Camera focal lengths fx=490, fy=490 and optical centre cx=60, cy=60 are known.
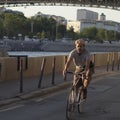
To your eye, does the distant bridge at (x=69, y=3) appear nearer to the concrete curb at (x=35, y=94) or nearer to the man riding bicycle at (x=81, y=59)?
the concrete curb at (x=35, y=94)

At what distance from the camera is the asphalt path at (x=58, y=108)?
1060cm

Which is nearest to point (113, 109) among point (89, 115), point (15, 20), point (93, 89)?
point (89, 115)

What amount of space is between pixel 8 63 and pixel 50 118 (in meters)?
8.48

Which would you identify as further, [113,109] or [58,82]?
[58,82]

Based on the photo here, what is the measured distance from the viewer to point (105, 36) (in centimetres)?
17925

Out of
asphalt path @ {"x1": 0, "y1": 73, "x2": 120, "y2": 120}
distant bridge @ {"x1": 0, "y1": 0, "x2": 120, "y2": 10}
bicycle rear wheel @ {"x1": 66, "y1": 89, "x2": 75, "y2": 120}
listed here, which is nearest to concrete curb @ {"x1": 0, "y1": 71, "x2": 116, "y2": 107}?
asphalt path @ {"x1": 0, "y1": 73, "x2": 120, "y2": 120}

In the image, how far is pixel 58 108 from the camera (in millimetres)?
12258

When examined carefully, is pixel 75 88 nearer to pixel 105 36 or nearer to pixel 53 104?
pixel 53 104

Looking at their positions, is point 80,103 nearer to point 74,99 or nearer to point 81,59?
point 74,99

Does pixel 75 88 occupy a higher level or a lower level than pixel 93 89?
higher

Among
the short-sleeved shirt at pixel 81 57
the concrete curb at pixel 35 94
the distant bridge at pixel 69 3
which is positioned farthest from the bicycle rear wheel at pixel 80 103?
the distant bridge at pixel 69 3

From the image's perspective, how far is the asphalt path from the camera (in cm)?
1060

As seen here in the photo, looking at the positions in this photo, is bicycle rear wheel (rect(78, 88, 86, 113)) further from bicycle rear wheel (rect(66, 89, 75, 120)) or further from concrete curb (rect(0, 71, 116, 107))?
concrete curb (rect(0, 71, 116, 107))

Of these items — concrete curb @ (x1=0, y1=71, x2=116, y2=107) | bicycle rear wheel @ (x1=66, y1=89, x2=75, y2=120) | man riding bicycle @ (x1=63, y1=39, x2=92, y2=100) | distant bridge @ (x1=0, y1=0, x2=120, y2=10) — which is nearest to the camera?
bicycle rear wheel @ (x1=66, y1=89, x2=75, y2=120)
